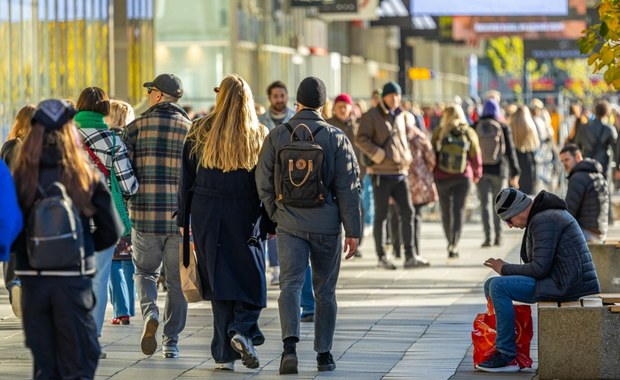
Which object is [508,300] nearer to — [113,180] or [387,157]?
[113,180]

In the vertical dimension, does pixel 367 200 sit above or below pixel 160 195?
below

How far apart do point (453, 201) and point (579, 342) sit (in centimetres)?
943

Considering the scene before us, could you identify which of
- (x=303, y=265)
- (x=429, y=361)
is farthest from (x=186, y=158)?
(x=429, y=361)

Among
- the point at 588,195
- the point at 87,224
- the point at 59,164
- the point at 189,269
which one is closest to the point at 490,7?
the point at 588,195

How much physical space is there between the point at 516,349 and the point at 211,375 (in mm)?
1919

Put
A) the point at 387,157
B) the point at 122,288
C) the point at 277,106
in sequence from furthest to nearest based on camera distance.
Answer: the point at 387,157 → the point at 277,106 → the point at 122,288

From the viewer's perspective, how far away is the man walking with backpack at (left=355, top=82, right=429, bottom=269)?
1728 cm

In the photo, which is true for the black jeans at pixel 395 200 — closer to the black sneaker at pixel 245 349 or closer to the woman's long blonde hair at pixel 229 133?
the woman's long blonde hair at pixel 229 133

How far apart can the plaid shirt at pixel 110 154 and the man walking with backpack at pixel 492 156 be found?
31.8ft

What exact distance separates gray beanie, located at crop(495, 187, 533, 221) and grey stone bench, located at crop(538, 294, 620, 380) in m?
0.75

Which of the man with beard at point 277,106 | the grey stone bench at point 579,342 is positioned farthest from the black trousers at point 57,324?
the man with beard at point 277,106

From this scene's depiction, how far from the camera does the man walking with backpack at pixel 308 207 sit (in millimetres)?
9875

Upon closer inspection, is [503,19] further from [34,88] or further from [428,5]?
[34,88]

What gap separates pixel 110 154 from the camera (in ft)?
35.6
